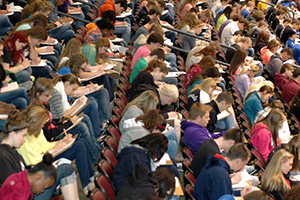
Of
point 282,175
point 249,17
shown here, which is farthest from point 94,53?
point 249,17

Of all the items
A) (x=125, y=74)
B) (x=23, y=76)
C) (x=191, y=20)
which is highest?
(x=23, y=76)

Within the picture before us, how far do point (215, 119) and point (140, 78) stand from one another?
1.01 m

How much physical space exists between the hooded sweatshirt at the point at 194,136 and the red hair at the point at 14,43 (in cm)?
198

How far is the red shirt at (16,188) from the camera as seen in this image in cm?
362

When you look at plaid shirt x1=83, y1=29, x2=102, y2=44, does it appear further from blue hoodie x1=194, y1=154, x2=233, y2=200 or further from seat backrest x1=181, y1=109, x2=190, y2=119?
blue hoodie x1=194, y1=154, x2=233, y2=200

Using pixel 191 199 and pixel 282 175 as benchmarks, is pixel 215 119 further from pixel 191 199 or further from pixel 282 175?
pixel 191 199

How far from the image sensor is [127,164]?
14.7 feet

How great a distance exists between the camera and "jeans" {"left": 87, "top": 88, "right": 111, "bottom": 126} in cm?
630

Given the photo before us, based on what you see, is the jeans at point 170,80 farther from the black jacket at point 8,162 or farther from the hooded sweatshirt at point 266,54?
the black jacket at point 8,162

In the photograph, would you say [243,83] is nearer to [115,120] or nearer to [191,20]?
[191,20]

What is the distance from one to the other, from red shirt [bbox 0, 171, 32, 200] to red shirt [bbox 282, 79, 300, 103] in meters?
5.63

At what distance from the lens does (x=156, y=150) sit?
15.0 feet

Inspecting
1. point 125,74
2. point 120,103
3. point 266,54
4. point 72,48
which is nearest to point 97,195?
point 120,103

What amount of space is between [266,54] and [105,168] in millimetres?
5832
